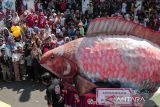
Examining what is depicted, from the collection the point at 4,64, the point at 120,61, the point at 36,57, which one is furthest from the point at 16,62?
the point at 120,61

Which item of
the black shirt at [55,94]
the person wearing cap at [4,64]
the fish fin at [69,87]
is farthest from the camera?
the person wearing cap at [4,64]

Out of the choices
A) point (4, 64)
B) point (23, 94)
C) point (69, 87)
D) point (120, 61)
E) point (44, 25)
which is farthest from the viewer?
point (44, 25)

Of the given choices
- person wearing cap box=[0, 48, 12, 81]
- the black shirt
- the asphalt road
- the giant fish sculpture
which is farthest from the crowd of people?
the black shirt

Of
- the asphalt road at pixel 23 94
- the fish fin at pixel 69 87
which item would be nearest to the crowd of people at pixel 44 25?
the asphalt road at pixel 23 94

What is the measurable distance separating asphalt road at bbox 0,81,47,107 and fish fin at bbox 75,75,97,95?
1869 millimetres

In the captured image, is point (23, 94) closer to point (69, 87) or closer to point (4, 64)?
point (4, 64)

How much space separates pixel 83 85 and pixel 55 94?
2.25ft

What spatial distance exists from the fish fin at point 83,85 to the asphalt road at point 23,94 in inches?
73.6

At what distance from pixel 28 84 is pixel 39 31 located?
8.75ft

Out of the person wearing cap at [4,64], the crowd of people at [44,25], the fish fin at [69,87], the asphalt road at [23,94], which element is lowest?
the asphalt road at [23,94]

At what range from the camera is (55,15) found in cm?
1605

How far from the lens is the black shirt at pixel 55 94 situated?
9031 millimetres

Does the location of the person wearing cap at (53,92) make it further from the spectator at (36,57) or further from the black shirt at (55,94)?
the spectator at (36,57)

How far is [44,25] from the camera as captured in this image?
50.3 feet
